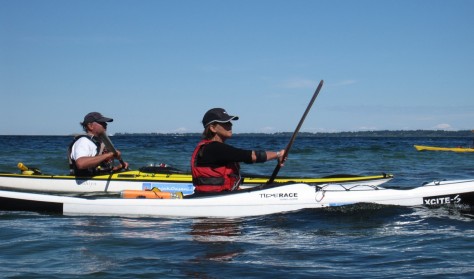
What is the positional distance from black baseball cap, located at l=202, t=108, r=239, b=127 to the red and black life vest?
404mm

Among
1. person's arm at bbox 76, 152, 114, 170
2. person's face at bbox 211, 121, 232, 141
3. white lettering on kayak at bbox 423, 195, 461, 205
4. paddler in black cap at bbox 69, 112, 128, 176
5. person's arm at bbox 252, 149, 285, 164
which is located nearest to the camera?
person's arm at bbox 252, 149, 285, 164

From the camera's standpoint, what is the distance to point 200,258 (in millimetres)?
5250

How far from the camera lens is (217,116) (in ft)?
22.4

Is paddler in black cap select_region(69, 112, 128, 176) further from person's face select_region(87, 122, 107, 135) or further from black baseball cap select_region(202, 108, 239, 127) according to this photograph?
black baseball cap select_region(202, 108, 239, 127)

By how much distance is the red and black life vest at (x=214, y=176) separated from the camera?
7.16 metres

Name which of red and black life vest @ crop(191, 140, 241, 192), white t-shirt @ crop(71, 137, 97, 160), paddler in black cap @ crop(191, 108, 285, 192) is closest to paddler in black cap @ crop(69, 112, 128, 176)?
white t-shirt @ crop(71, 137, 97, 160)

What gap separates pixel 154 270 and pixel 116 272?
0.31 metres

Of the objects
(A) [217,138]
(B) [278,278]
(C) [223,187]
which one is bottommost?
(B) [278,278]

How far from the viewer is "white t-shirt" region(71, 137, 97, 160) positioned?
9273mm

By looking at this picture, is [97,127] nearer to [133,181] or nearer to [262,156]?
[133,181]

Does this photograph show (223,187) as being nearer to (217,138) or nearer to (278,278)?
(217,138)

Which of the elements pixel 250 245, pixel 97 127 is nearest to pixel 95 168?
pixel 97 127

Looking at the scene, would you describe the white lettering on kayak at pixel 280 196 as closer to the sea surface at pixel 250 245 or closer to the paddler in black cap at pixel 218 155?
the sea surface at pixel 250 245

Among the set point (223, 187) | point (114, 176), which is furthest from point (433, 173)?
point (223, 187)
